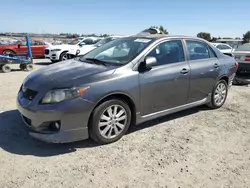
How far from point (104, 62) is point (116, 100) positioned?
2.56 feet

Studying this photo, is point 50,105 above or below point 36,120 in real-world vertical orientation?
above

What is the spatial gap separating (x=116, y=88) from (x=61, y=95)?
0.78 metres

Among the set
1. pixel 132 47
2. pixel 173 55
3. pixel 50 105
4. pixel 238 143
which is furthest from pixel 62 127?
pixel 238 143

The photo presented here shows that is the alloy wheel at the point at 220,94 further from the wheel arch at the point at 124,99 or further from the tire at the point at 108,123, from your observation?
the tire at the point at 108,123

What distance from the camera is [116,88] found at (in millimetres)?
3457

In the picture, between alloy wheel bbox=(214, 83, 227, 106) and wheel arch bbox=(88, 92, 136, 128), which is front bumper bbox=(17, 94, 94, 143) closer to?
wheel arch bbox=(88, 92, 136, 128)

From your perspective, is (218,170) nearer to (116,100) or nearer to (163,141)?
(163,141)

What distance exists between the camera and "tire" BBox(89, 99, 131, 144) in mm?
3389

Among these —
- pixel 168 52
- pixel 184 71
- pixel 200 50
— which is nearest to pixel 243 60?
pixel 200 50

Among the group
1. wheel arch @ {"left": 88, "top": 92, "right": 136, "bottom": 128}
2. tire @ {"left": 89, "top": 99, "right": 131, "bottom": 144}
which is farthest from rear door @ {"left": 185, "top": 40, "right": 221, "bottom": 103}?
tire @ {"left": 89, "top": 99, "right": 131, "bottom": 144}

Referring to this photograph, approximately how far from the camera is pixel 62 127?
321cm

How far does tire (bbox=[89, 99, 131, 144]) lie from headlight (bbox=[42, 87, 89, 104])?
0.36 metres

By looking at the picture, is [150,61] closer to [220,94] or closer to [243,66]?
A: [220,94]

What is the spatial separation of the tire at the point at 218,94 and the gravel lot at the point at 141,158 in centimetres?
71
